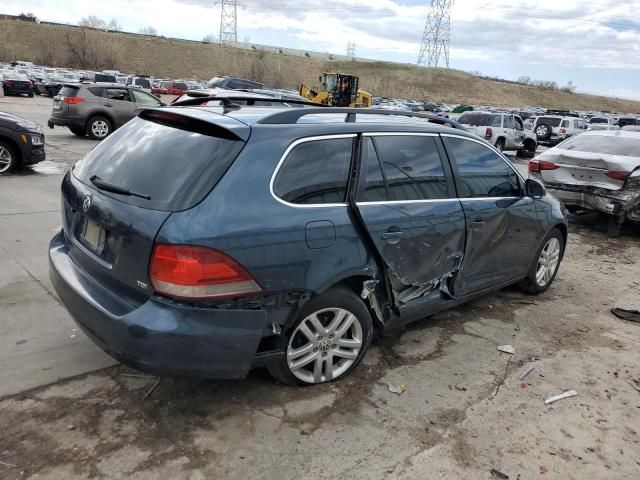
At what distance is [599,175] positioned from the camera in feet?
25.9

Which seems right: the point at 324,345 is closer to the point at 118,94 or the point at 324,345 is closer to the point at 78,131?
the point at 78,131

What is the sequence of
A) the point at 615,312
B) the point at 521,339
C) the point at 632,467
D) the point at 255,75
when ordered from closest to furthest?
the point at 632,467 < the point at 521,339 < the point at 615,312 < the point at 255,75

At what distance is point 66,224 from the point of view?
336 cm

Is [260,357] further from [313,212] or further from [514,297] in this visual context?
[514,297]

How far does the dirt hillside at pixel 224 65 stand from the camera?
8003cm

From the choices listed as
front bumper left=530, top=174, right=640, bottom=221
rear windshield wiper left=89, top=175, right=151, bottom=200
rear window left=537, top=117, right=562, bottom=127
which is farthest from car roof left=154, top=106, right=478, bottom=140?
rear window left=537, top=117, right=562, bottom=127

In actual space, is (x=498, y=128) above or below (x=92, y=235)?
above

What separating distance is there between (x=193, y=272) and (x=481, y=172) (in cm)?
266

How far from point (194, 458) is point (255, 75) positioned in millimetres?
83477

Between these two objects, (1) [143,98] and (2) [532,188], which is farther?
(1) [143,98]

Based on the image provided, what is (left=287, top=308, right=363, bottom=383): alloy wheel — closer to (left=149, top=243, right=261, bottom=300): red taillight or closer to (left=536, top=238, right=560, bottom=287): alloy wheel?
(left=149, top=243, right=261, bottom=300): red taillight

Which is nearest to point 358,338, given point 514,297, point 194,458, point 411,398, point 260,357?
point 411,398

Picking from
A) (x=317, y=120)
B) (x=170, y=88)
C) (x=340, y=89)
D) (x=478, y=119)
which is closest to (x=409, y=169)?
(x=317, y=120)

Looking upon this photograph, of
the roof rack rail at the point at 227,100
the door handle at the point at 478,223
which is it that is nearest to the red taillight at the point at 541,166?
the door handle at the point at 478,223
